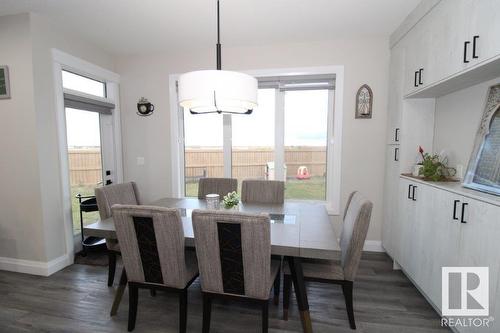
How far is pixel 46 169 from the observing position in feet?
8.64

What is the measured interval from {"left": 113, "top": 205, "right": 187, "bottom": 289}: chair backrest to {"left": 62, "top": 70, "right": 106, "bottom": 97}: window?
2.33 meters

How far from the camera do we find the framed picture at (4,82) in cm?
254

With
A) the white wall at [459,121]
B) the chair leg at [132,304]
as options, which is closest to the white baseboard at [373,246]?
the white wall at [459,121]

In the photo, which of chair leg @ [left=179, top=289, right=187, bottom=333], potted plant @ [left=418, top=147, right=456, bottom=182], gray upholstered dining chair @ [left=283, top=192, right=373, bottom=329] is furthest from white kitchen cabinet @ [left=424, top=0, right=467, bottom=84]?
chair leg @ [left=179, top=289, right=187, bottom=333]

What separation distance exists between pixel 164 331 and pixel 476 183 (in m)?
2.56

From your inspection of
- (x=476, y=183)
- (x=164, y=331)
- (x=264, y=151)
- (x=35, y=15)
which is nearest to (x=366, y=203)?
(x=476, y=183)

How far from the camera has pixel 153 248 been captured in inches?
64.3

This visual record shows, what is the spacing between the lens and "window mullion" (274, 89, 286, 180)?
11.1 ft

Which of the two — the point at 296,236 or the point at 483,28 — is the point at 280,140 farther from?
the point at 483,28

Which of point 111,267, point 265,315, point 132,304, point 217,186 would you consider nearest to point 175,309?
point 132,304

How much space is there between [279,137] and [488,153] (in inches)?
84.2

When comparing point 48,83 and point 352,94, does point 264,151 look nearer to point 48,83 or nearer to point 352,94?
point 352,94

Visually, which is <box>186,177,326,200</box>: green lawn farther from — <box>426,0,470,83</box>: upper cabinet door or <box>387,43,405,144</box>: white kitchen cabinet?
<box>426,0,470,83</box>: upper cabinet door
